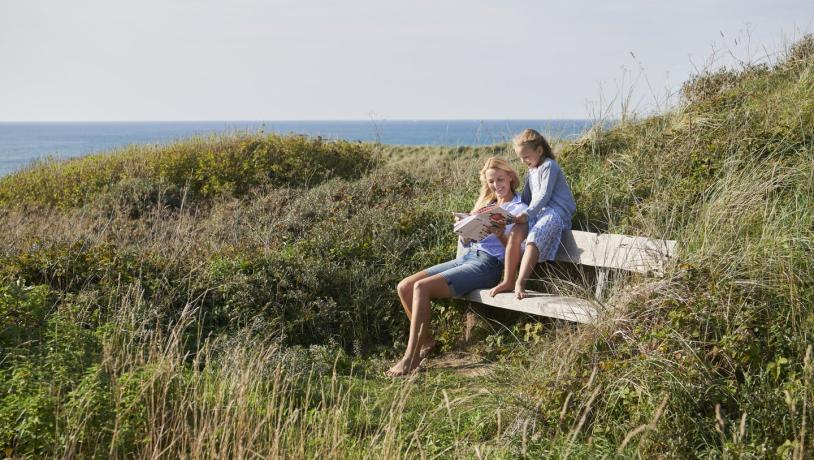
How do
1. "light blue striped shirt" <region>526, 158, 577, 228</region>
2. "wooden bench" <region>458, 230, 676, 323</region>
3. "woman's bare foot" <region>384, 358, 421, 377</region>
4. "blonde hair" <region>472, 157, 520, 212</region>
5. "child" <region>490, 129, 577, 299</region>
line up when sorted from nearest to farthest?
"wooden bench" <region>458, 230, 676, 323</region> → "woman's bare foot" <region>384, 358, 421, 377</region> → "child" <region>490, 129, 577, 299</region> → "light blue striped shirt" <region>526, 158, 577, 228</region> → "blonde hair" <region>472, 157, 520, 212</region>

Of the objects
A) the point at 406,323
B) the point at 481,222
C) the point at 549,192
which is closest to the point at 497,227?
the point at 481,222

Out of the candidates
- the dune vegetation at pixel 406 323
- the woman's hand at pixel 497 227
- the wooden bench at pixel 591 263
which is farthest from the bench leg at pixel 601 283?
the woman's hand at pixel 497 227

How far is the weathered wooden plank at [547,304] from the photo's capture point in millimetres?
4789

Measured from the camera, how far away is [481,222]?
5742mm

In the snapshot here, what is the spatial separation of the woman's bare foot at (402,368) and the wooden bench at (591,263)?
0.72 meters

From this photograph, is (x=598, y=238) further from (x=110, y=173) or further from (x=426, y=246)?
(x=110, y=173)

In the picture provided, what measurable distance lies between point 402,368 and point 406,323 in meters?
1.04

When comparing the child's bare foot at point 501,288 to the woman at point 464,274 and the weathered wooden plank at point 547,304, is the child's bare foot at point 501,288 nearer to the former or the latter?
the weathered wooden plank at point 547,304

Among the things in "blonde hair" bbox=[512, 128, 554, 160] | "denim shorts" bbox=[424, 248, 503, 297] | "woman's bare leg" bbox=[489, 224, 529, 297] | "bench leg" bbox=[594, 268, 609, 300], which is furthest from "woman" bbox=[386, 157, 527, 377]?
"bench leg" bbox=[594, 268, 609, 300]

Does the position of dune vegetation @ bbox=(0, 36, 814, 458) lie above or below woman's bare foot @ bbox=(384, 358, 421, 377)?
above

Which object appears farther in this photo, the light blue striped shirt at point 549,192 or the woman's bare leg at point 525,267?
the light blue striped shirt at point 549,192

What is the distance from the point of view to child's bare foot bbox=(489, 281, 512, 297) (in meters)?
5.64

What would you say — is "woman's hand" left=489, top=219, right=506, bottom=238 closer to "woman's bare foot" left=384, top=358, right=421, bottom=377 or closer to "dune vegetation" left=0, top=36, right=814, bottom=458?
"dune vegetation" left=0, top=36, right=814, bottom=458

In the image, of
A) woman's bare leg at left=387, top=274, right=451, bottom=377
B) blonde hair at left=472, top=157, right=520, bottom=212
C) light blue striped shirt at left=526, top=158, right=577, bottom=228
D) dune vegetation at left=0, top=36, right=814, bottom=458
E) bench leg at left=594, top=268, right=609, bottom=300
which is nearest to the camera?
dune vegetation at left=0, top=36, right=814, bottom=458
